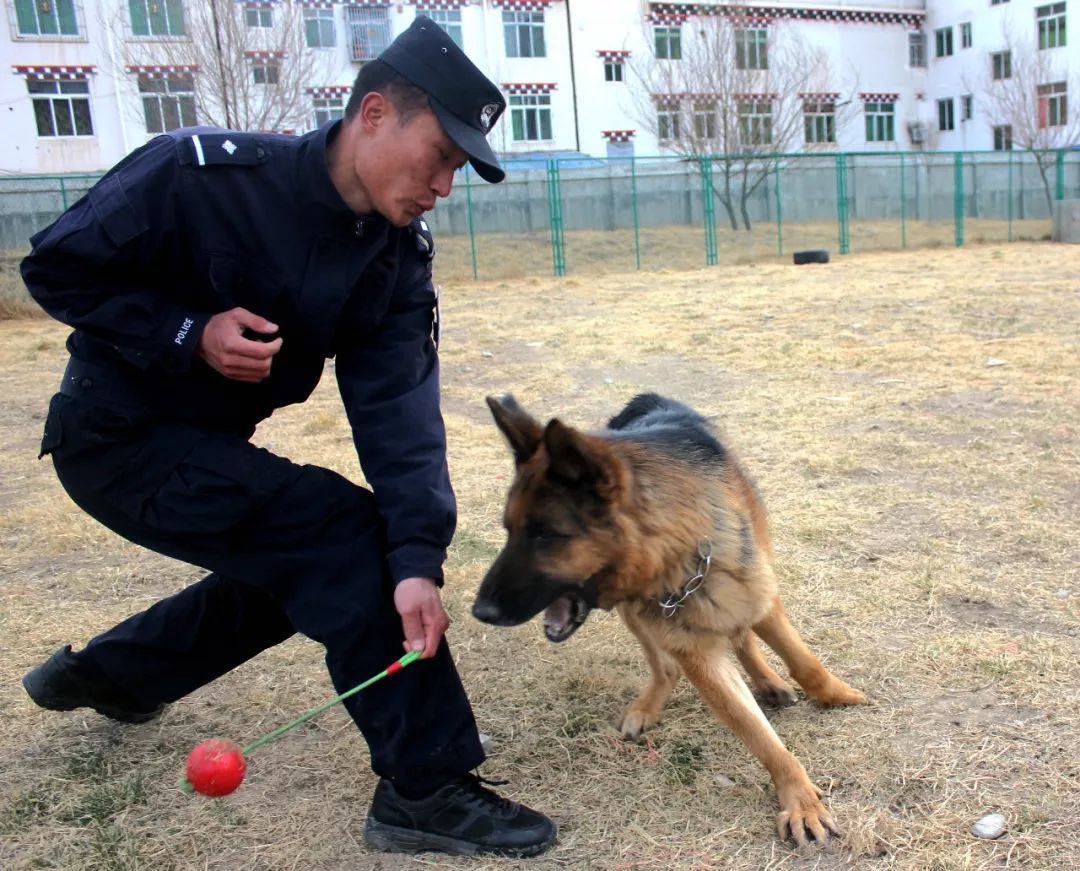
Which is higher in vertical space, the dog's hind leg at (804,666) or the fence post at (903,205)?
the fence post at (903,205)

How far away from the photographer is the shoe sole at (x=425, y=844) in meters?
2.56

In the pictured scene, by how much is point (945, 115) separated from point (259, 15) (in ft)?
119

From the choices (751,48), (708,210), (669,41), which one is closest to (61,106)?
(708,210)

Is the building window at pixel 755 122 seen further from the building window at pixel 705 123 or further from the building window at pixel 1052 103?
the building window at pixel 1052 103

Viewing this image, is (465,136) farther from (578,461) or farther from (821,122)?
(821,122)

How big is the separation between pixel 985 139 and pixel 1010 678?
50.2 m

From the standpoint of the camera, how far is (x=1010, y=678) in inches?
124

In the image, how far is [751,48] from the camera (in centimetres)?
3909

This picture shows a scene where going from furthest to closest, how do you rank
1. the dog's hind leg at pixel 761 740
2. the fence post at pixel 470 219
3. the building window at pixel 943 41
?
1. the building window at pixel 943 41
2. the fence post at pixel 470 219
3. the dog's hind leg at pixel 761 740

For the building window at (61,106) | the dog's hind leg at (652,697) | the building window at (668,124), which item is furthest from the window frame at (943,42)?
the dog's hind leg at (652,697)

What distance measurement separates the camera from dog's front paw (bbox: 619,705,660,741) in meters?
3.13

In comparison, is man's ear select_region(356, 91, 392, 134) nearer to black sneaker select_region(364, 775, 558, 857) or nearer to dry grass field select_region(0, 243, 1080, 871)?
black sneaker select_region(364, 775, 558, 857)

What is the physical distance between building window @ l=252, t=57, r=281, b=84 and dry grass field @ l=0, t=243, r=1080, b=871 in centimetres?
2111

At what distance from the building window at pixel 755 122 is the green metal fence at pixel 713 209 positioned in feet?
16.6
